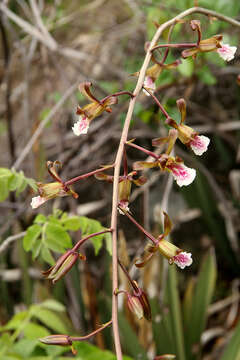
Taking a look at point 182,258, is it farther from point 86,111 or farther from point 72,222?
point 72,222

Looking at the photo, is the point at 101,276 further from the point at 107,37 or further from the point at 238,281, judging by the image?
the point at 107,37

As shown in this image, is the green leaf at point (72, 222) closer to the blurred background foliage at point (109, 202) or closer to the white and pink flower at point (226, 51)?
the blurred background foliage at point (109, 202)

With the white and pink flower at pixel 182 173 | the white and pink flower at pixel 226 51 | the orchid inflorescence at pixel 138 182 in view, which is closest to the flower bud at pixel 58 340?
the orchid inflorescence at pixel 138 182

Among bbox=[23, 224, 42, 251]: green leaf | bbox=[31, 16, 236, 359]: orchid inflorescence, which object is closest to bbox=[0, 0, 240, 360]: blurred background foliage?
bbox=[23, 224, 42, 251]: green leaf

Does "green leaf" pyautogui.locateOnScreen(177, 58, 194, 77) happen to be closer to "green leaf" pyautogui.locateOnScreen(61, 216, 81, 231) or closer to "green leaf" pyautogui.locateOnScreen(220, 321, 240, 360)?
"green leaf" pyautogui.locateOnScreen(61, 216, 81, 231)

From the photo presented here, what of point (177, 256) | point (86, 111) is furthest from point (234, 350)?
point (86, 111)

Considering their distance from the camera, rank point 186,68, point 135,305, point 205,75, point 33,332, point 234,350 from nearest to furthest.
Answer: point 135,305 → point 33,332 → point 234,350 → point 186,68 → point 205,75

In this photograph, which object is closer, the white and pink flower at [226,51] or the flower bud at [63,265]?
the flower bud at [63,265]
